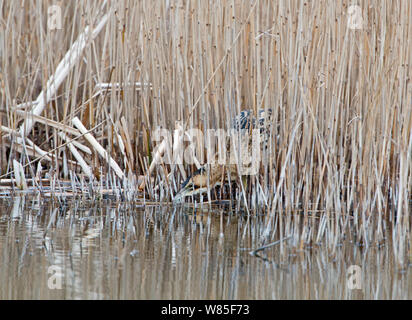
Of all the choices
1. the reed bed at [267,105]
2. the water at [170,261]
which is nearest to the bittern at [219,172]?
the reed bed at [267,105]

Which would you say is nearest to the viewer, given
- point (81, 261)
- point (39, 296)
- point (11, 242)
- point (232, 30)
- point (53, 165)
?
point (39, 296)

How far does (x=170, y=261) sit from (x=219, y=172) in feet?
3.68

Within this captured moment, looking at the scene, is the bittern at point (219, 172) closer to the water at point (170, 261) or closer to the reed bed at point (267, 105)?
the reed bed at point (267, 105)

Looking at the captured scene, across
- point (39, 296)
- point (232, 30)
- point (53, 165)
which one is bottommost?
point (39, 296)

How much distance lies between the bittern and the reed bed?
8 cm

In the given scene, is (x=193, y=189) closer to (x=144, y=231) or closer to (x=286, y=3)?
(x=144, y=231)

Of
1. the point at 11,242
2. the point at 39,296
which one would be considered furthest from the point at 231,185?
the point at 39,296

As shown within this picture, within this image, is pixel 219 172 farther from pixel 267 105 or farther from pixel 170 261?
pixel 170 261

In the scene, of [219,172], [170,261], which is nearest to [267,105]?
[219,172]

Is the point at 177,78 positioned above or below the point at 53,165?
above

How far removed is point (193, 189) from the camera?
3.99m

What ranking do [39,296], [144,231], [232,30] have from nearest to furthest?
[39,296]
[144,231]
[232,30]

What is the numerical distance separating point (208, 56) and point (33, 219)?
1.33 m

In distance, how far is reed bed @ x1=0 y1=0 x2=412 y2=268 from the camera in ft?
10.8
